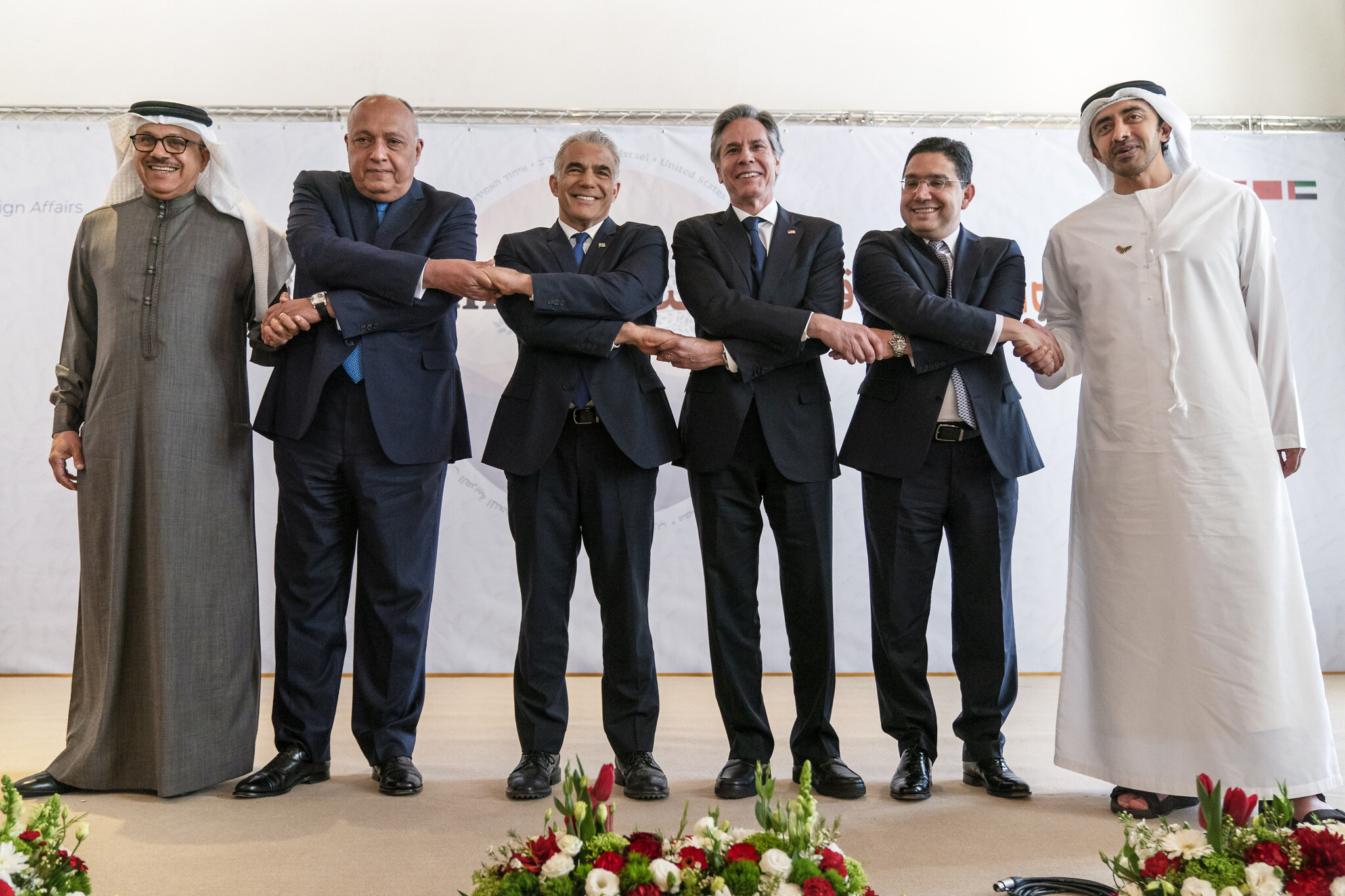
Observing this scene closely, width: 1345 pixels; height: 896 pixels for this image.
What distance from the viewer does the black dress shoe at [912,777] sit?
110 inches

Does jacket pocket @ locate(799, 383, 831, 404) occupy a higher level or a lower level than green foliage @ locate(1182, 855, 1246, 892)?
higher

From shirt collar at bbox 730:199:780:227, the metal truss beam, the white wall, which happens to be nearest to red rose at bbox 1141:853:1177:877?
shirt collar at bbox 730:199:780:227

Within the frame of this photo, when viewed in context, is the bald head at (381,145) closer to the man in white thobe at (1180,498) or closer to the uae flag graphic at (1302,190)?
the man in white thobe at (1180,498)

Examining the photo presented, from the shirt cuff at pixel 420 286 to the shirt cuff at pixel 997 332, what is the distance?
5.33ft

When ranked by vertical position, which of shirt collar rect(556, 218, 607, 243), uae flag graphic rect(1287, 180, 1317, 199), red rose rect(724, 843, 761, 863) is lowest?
red rose rect(724, 843, 761, 863)

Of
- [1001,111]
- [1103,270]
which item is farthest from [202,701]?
[1001,111]

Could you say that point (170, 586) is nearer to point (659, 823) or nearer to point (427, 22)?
point (659, 823)

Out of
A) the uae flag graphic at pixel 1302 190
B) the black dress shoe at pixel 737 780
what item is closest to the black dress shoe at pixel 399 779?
the black dress shoe at pixel 737 780

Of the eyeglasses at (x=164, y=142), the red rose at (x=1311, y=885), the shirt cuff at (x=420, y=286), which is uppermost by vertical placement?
the eyeglasses at (x=164, y=142)

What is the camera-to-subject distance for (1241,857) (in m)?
1.49

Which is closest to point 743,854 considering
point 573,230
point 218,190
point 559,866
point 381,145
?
point 559,866

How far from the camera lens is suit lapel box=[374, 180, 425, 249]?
10.1 feet

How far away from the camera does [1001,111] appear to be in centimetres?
527

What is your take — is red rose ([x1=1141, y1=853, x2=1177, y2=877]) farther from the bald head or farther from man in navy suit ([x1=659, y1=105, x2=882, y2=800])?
the bald head
